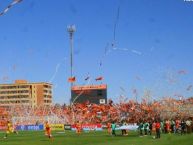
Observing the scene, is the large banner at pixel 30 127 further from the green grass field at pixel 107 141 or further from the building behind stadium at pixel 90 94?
the green grass field at pixel 107 141

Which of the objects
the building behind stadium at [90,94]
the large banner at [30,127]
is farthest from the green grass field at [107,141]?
the building behind stadium at [90,94]

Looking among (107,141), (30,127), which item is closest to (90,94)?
(30,127)

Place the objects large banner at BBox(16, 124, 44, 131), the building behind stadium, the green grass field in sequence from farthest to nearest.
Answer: the building behind stadium, large banner at BBox(16, 124, 44, 131), the green grass field

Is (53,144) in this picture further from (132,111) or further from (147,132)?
(132,111)

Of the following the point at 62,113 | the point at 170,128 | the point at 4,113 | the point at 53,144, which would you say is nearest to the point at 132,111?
the point at 62,113

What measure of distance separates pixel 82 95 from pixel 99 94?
558cm

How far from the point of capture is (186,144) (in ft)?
114

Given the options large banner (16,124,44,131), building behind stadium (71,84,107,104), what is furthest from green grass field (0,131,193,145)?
building behind stadium (71,84,107,104)

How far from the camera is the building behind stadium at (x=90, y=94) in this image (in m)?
138

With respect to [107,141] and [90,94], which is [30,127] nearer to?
[90,94]

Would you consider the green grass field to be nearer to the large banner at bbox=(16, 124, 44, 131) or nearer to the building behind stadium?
the large banner at bbox=(16, 124, 44, 131)

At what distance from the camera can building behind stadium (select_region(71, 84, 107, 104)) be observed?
138500mm

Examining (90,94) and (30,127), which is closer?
(30,127)

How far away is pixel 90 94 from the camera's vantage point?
141m
